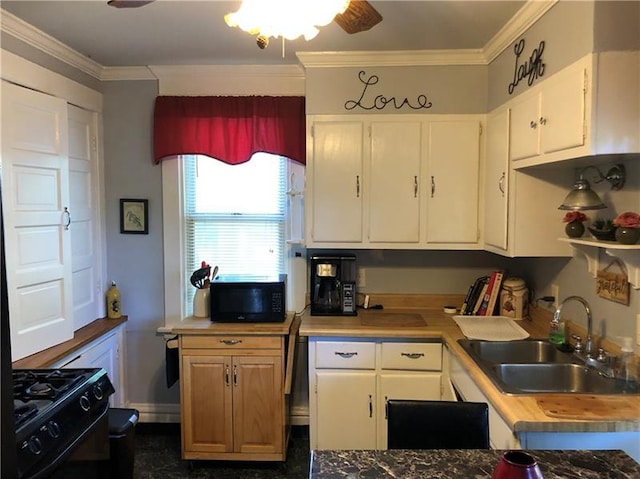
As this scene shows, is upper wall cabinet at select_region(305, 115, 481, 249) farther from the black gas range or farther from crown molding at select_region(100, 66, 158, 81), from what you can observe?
the black gas range

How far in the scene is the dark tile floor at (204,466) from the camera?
2.85 m

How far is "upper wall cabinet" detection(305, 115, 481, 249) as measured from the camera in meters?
2.88

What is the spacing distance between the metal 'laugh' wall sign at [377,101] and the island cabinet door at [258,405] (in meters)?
1.59

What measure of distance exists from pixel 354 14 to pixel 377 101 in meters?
1.10

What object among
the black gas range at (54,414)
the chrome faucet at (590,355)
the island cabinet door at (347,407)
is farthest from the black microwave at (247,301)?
the chrome faucet at (590,355)

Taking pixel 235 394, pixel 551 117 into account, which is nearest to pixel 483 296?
pixel 551 117

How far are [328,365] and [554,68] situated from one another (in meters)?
1.85

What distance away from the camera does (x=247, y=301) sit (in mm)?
2980

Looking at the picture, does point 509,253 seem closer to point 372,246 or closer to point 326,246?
point 372,246

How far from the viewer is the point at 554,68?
1999 mm

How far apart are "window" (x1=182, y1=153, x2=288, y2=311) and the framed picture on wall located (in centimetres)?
27

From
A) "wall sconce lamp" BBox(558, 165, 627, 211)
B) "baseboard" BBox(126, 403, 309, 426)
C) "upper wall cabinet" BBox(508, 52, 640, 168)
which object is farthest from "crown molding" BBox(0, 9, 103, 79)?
"wall sconce lamp" BBox(558, 165, 627, 211)

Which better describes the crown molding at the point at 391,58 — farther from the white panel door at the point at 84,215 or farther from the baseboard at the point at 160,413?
the baseboard at the point at 160,413

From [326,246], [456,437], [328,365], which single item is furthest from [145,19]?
[456,437]
